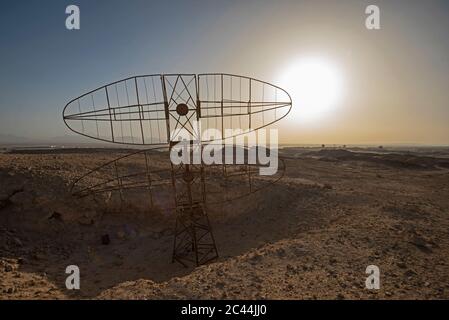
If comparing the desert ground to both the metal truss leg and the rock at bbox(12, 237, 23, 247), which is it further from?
the metal truss leg

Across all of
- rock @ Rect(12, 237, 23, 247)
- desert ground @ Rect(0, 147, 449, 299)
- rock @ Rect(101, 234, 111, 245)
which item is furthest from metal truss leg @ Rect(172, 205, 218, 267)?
rock @ Rect(12, 237, 23, 247)

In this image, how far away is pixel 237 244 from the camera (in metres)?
14.1

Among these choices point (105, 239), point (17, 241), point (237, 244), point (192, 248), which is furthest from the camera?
point (105, 239)

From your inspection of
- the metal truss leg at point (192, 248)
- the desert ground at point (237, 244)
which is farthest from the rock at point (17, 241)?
the metal truss leg at point (192, 248)

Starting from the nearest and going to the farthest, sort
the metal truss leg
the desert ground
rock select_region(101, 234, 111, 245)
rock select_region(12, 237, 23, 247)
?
the desert ground < rock select_region(12, 237, 23, 247) < the metal truss leg < rock select_region(101, 234, 111, 245)

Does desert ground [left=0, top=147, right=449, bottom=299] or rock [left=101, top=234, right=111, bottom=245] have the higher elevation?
desert ground [left=0, top=147, right=449, bottom=299]

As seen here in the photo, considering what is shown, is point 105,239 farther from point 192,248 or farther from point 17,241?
point 192,248

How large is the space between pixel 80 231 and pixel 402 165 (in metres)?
45.6

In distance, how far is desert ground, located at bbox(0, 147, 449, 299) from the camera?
830 cm

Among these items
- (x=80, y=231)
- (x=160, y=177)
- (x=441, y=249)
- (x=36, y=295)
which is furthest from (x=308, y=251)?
(x=160, y=177)

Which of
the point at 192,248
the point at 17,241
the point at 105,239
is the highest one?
the point at 17,241

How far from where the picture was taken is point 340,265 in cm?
931

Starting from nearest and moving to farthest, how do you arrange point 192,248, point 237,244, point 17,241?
point 17,241 → point 192,248 → point 237,244

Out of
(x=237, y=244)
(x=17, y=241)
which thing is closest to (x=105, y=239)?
(x=17, y=241)
